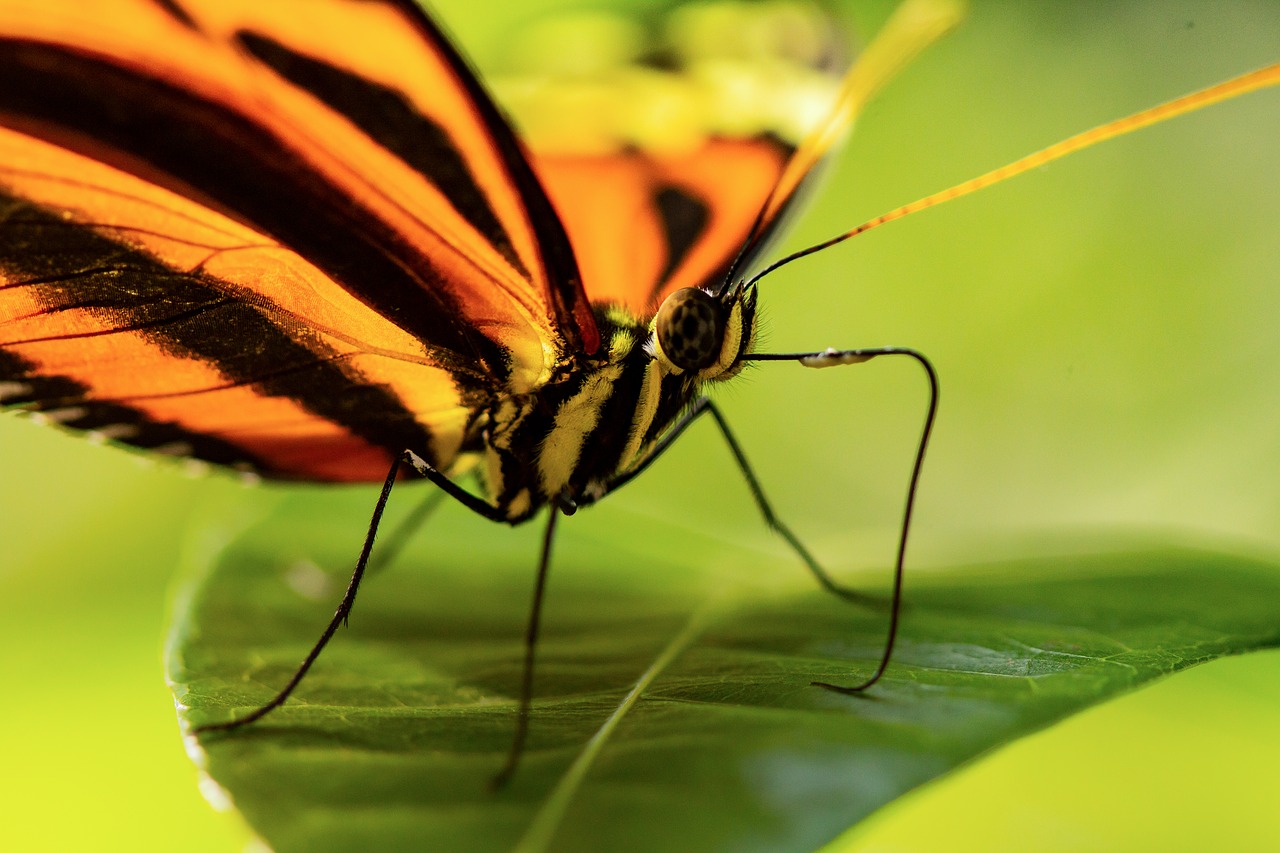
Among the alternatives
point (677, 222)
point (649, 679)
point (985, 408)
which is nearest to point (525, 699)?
point (649, 679)

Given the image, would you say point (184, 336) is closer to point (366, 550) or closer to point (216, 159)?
point (216, 159)

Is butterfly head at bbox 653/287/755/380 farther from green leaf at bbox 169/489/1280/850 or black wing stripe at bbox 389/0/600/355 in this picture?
green leaf at bbox 169/489/1280/850

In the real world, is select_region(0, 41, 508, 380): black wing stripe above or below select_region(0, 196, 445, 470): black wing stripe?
above

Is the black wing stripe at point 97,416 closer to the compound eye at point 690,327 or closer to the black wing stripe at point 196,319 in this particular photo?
the black wing stripe at point 196,319

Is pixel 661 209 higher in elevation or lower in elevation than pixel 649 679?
higher

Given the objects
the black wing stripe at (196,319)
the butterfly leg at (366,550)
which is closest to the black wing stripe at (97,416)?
the black wing stripe at (196,319)

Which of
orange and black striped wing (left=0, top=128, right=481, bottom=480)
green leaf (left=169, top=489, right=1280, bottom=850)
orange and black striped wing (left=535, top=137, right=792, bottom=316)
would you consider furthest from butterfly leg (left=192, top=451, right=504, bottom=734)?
orange and black striped wing (left=535, top=137, right=792, bottom=316)
